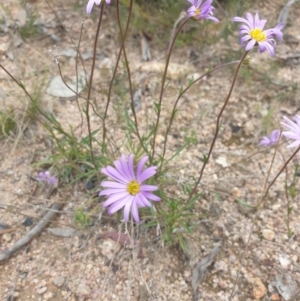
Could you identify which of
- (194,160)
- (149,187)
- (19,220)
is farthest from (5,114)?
(149,187)

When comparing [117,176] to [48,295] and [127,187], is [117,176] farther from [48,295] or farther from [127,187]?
[48,295]

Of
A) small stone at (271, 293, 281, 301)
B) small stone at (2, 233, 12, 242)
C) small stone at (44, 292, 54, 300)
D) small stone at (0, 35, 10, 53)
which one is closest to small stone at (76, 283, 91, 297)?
small stone at (44, 292, 54, 300)

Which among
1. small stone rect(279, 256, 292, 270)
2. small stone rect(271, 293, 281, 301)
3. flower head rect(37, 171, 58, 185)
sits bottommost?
small stone rect(271, 293, 281, 301)

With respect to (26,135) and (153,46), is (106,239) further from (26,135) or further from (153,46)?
(153,46)

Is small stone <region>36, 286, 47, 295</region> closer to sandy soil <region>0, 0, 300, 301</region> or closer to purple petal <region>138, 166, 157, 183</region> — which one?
sandy soil <region>0, 0, 300, 301</region>

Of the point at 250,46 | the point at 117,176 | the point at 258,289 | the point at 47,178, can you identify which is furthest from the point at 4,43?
the point at 258,289
